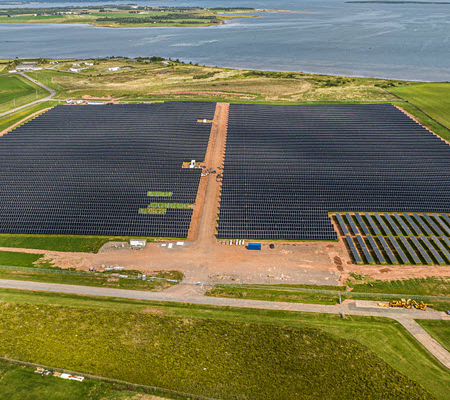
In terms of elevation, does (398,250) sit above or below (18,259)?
above

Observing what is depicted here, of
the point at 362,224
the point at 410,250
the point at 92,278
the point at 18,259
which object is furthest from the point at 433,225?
the point at 18,259

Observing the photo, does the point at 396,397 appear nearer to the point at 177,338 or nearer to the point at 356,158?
the point at 177,338

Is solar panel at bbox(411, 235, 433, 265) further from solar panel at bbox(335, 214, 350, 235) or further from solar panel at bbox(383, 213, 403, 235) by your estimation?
solar panel at bbox(335, 214, 350, 235)

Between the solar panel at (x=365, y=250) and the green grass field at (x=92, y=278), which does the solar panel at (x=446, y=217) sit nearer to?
the solar panel at (x=365, y=250)

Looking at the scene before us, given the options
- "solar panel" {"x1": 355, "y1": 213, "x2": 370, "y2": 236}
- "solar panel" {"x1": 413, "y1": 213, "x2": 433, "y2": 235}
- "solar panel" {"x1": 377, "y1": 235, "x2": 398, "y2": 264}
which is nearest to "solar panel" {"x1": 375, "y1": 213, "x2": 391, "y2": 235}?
"solar panel" {"x1": 377, "y1": 235, "x2": 398, "y2": 264}

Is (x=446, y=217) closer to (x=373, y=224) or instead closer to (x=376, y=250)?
(x=373, y=224)

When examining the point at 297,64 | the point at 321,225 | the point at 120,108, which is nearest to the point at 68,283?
the point at 321,225
